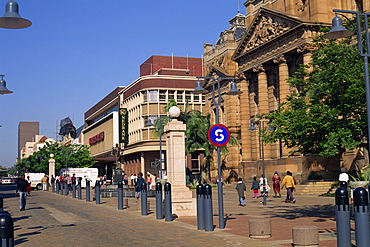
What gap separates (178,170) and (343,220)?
10.8 meters

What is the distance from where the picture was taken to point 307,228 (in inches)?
433

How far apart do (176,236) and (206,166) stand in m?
41.1

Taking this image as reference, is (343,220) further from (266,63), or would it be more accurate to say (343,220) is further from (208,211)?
(266,63)

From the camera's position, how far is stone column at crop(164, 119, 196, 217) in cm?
1989

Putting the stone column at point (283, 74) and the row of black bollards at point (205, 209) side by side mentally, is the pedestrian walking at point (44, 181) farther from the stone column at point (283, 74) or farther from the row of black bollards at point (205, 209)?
the row of black bollards at point (205, 209)

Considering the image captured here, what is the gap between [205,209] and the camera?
14812 millimetres

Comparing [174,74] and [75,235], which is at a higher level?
[174,74]

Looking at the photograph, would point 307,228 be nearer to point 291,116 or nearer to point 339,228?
point 339,228

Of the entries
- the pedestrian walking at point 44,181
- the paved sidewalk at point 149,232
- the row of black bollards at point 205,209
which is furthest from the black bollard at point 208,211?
the pedestrian walking at point 44,181

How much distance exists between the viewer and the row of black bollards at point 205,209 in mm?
14750

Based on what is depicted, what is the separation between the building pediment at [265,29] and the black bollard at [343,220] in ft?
123

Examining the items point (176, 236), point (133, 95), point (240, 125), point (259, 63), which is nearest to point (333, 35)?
point (176, 236)

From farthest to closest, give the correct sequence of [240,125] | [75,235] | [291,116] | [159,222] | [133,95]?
[133,95] → [240,125] → [291,116] → [159,222] → [75,235]

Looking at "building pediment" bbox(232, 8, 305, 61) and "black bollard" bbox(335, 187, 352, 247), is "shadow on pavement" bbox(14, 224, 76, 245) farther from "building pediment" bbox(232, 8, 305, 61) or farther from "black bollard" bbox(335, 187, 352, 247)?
"building pediment" bbox(232, 8, 305, 61)
